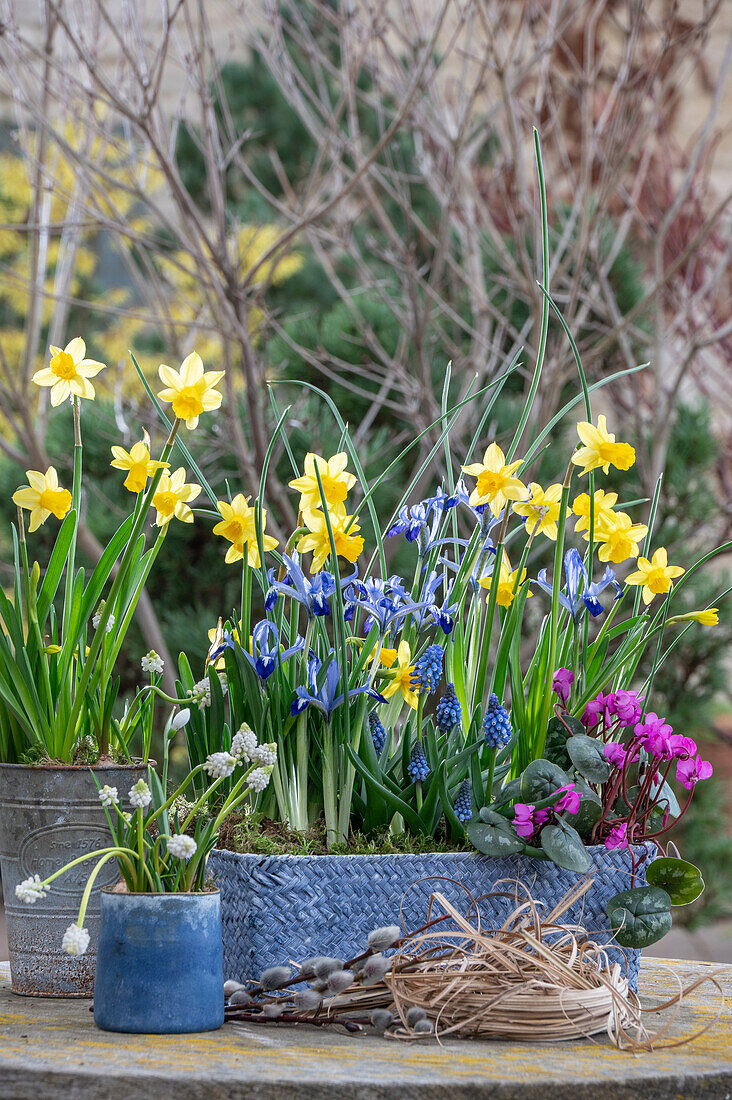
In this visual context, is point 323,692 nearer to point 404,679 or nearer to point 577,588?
point 404,679

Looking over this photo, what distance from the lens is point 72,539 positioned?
1.10 metres

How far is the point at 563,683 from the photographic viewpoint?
1.11 m

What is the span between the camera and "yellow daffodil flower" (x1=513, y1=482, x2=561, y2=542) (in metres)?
1.15

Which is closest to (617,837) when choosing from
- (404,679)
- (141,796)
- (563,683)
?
(563,683)

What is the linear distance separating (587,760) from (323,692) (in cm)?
25

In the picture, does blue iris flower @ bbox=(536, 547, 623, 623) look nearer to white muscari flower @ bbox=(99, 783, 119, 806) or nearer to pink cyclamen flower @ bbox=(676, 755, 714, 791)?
pink cyclamen flower @ bbox=(676, 755, 714, 791)

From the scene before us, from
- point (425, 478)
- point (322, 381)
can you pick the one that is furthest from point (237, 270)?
point (322, 381)

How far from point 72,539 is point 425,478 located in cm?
162

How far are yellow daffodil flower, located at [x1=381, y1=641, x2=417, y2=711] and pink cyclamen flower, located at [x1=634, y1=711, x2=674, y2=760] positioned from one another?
22 centimetres

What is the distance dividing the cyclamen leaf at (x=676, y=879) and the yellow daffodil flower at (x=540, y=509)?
0.34 m

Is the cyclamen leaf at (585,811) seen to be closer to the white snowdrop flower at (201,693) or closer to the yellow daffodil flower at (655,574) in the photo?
the yellow daffodil flower at (655,574)

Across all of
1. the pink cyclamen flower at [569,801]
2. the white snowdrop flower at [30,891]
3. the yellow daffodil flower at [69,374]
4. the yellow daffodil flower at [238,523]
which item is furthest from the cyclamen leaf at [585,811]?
the yellow daffodil flower at [69,374]

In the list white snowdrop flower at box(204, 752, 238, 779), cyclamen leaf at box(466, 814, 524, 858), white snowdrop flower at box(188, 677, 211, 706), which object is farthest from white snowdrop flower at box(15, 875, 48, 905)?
cyclamen leaf at box(466, 814, 524, 858)

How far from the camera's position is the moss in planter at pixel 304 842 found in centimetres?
103
